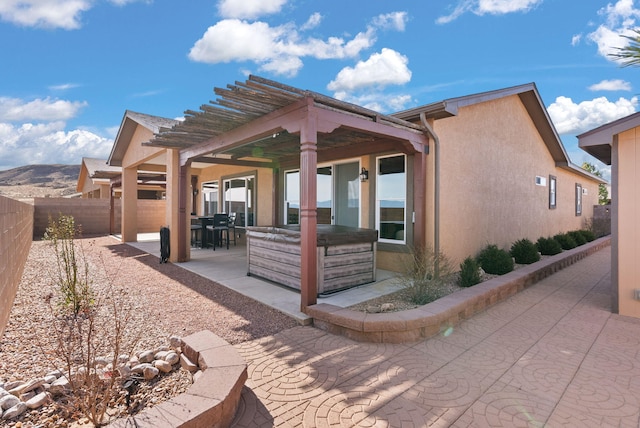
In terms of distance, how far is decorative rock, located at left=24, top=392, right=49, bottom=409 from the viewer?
218 cm

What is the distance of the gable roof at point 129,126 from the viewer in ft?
30.4

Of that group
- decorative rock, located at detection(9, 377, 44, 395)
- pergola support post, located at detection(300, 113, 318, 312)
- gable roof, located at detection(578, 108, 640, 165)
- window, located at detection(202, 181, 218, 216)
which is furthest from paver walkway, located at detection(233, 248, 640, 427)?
window, located at detection(202, 181, 218, 216)

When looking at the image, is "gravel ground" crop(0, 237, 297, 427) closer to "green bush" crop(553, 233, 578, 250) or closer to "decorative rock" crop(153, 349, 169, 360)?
"decorative rock" crop(153, 349, 169, 360)

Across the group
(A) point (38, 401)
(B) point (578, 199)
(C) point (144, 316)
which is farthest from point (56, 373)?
(B) point (578, 199)

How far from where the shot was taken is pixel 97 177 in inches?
631

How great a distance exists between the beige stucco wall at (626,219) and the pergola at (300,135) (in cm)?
280

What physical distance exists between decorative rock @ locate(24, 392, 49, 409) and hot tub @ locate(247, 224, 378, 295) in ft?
11.2

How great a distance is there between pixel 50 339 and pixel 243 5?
8.26 metres

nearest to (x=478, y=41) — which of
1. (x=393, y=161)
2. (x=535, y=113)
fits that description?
(x=535, y=113)

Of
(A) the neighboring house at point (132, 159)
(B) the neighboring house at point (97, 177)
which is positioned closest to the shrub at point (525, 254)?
(A) the neighboring house at point (132, 159)

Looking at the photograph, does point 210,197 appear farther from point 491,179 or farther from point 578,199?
point 578,199

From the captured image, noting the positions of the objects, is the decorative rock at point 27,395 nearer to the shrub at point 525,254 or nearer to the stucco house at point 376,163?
the stucco house at point 376,163

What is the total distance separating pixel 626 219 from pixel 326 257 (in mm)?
4376

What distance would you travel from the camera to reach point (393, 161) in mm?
7258
